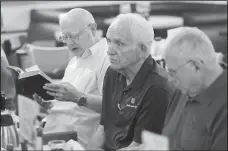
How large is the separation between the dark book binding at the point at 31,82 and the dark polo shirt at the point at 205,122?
3.07ft

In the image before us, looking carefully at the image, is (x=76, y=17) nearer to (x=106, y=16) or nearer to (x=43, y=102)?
(x=43, y=102)

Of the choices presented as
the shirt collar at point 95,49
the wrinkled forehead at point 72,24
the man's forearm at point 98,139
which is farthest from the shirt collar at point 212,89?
the wrinkled forehead at point 72,24

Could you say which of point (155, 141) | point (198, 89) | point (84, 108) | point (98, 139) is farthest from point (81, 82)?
point (155, 141)

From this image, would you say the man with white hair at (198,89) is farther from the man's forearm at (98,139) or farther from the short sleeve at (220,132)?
the man's forearm at (98,139)

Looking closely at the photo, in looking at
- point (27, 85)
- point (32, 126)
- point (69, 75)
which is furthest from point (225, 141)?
point (69, 75)

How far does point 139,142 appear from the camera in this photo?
8.59 ft

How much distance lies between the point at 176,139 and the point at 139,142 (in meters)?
0.38

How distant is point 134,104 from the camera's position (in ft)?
8.97

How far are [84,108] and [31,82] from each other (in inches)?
21.0

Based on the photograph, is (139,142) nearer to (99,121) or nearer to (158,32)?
(99,121)

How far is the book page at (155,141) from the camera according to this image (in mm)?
1836

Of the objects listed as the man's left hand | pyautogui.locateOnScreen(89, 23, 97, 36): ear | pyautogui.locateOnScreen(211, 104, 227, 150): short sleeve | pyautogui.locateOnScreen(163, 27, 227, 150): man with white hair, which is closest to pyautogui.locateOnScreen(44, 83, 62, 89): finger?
the man's left hand

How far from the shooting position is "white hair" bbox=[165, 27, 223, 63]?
7.16 ft

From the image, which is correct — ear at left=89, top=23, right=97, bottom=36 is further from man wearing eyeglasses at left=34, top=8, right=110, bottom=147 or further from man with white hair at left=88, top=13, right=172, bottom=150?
man with white hair at left=88, top=13, right=172, bottom=150
